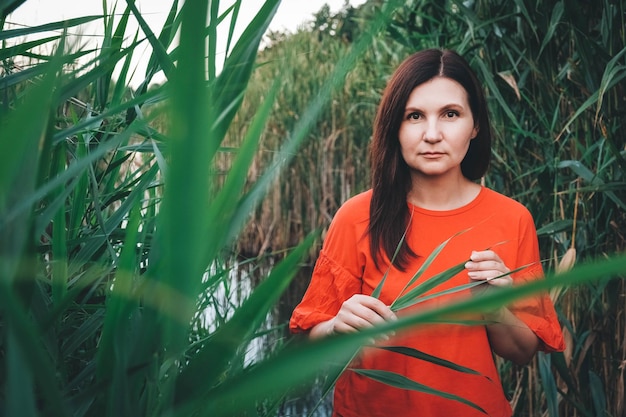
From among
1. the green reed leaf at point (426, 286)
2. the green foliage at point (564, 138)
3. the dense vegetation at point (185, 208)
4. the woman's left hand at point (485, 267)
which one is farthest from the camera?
the green foliage at point (564, 138)

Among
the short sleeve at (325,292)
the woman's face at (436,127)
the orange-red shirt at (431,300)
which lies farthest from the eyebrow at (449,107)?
the short sleeve at (325,292)

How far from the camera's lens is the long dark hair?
37.7 inches

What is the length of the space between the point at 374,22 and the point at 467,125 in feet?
2.40

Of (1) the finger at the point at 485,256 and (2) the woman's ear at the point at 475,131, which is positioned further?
(2) the woman's ear at the point at 475,131

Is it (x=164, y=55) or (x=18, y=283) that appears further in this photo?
(x=164, y=55)

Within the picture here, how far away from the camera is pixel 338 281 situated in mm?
965

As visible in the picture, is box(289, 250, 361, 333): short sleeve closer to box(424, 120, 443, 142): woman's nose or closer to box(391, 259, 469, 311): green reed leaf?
box(424, 120, 443, 142): woman's nose

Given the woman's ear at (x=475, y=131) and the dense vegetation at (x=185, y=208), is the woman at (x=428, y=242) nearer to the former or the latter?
the woman's ear at (x=475, y=131)

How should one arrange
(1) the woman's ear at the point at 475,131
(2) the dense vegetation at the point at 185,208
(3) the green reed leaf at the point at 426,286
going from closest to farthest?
1. (2) the dense vegetation at the point at 185,208
2. (3) the green reed leaf at the point at 426,286
3. (1) the woman's ear at the point at 475,131

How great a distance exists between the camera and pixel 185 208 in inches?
7.0

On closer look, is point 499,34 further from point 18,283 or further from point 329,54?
point 329,54

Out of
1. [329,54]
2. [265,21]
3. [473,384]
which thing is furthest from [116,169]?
[329,54]

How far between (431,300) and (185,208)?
0.78 m

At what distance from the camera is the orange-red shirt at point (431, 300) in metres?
0.92
